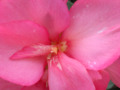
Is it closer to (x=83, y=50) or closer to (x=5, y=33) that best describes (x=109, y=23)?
(x=83, y=50)

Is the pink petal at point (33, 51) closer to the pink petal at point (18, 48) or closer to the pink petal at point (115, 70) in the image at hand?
the pink petal at point (18, 48)

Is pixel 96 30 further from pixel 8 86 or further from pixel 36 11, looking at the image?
pixel 8 86

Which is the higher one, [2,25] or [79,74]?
[2,25]

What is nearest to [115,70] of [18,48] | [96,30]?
[96,30]

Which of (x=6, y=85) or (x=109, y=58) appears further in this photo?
(x=6, y=85)

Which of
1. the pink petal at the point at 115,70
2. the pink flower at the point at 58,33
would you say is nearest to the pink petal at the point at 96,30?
the pink flower at the point at 58,33

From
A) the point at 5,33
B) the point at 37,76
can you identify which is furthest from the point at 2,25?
the point at 37,76
